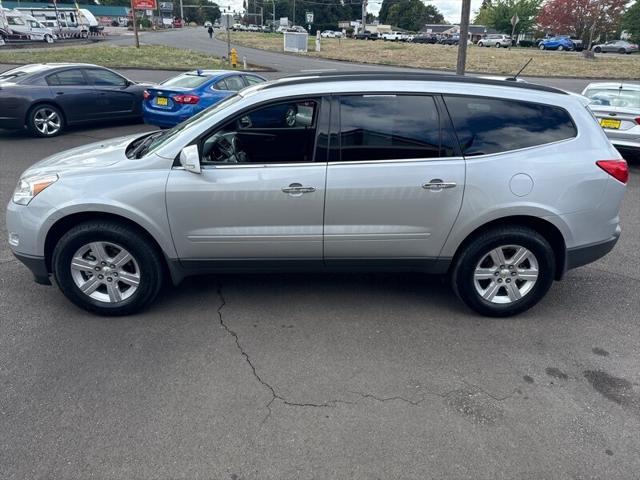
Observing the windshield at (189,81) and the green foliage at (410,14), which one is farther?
the green foliage at (410,14)

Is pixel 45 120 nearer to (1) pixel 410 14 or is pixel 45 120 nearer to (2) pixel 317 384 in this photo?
(2) pixel 317 384

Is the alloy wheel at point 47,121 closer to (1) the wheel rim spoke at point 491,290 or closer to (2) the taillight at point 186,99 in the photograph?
(2) the taillight at point 186,99

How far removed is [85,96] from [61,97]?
0.50 m

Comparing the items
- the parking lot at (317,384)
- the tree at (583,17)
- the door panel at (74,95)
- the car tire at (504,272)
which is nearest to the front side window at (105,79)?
the door panel at (74,95)

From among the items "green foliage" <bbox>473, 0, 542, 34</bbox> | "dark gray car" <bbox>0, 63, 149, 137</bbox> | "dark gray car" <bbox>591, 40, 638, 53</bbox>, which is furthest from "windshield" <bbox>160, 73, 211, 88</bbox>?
"green foliage" <bbox>473, 0, 542, 34</bbox>

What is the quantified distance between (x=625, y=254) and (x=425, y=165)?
3007mm

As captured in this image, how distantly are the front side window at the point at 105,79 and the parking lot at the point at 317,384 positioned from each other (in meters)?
7.78

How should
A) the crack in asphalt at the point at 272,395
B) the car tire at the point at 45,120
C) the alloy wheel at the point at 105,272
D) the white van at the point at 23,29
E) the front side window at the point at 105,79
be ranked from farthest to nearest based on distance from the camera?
1. the white van at the point at 23,29
2. the front side window at the point at 105,79
3. the car tire at the point at 45,120
4. the alloy wheel at the point at 105,272
5. the crack in asphalt at the point at 272,395

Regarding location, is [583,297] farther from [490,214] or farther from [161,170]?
[161,170]

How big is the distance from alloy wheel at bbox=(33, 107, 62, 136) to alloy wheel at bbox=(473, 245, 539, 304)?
976cm

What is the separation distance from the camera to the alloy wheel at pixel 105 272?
355 centimetres

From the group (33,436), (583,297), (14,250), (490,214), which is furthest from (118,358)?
(583,297)

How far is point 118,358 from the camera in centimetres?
319

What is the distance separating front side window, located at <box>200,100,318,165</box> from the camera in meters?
3.53
